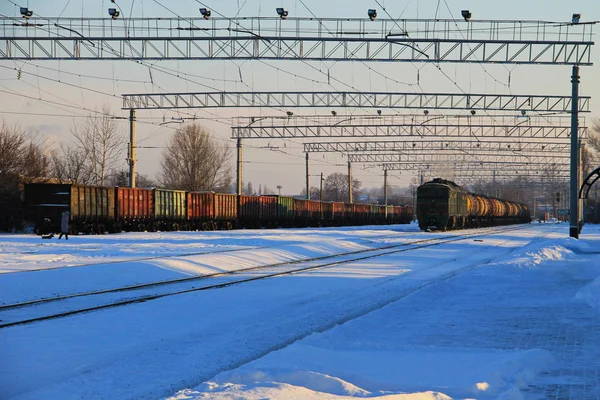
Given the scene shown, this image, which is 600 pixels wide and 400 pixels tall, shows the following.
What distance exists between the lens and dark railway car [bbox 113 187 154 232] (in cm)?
4416

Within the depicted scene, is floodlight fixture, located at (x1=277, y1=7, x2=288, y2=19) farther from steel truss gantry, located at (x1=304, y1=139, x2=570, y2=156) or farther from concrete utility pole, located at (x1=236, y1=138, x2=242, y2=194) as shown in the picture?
steel truss gantry, located at (x1=304, y1=139, x2=570, y2=156)

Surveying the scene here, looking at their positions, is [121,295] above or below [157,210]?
below

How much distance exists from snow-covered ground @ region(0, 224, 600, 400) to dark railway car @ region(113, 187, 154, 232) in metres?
25.0

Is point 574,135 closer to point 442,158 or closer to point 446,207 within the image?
point 446,207

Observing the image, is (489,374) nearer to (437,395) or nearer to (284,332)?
(437,395)

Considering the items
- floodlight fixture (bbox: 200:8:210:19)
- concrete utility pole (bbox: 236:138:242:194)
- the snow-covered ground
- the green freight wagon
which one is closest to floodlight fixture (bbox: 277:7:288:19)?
floodlight fixture (bbox: 200:8:210:19)

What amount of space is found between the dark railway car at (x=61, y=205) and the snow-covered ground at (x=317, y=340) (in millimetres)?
20491

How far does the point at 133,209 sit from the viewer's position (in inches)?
1804

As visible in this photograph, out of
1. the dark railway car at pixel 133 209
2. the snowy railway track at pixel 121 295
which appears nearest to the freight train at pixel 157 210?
the dark railway car at pixel 133 209

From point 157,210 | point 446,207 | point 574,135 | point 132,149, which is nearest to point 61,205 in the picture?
point 132,149

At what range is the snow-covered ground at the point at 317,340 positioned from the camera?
708 cm

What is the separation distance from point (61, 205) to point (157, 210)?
32.9ft

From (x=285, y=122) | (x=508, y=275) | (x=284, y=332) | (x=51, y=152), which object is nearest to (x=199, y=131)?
(x=51, y=152)

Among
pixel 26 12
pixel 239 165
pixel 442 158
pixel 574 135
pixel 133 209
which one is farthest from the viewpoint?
pixel 442 158
